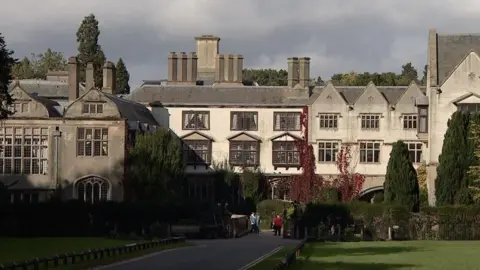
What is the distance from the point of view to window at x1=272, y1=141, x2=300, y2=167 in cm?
8194

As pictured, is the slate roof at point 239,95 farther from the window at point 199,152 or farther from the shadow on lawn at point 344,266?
the shadow on lawn at point 344,266

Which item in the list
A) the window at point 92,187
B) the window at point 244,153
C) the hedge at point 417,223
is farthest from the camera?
the window at point 244,153

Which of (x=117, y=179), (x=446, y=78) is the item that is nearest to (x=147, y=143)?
(x=117, y=179)

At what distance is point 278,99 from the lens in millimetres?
83250

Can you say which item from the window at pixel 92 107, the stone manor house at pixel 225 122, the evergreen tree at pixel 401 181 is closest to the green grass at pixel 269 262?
the evergreen tree at pixel 401 181

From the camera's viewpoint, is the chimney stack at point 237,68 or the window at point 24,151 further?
the chimney stack at point 237,68

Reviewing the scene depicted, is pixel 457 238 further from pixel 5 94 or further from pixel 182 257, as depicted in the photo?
pixel 5 94

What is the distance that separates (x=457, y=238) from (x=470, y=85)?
17.6 m

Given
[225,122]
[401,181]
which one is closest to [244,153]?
[225,122]

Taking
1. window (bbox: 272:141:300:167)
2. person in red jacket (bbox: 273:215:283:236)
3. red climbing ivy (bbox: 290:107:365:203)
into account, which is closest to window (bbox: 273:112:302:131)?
red climbing ivy (bbox: 290:107:365:203)

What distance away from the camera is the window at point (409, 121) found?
80875 millimetres

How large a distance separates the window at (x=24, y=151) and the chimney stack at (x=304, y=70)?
20.0 meters

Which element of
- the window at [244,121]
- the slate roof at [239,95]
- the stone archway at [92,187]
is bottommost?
the stone archway at [92,187]

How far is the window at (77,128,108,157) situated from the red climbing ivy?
14050 mm
